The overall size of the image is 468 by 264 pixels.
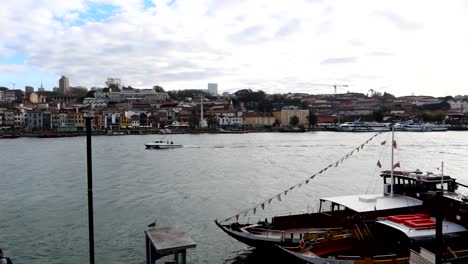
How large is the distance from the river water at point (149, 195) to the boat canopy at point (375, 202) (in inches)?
72.0

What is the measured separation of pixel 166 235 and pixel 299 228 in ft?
12.3

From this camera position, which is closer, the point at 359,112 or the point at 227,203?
the point at 227,203

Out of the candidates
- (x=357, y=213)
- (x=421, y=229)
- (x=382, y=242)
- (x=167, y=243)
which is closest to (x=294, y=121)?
(x=357, y=213)

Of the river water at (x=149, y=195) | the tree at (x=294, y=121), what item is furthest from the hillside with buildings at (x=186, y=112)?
the river water at (x=149, y=195)

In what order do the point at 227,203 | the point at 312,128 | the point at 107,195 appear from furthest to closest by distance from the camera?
the point at 312,128 → the point at 107,195 → the point at 227,203

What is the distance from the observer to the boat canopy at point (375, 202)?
8.31 meters

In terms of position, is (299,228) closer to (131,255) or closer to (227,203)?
(131,255)

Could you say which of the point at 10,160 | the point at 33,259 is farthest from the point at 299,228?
the point at 10,160

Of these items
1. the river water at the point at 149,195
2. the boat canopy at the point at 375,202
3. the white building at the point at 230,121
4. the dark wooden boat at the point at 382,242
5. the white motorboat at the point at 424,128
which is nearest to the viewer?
the dark wooden boat at the point at 382,242

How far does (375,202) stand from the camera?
340 inches

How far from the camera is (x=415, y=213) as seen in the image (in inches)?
327

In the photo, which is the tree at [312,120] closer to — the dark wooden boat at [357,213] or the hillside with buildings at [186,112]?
the hillside with buildings at [186,112]

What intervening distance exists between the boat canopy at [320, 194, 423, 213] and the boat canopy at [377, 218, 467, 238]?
27.8 inches

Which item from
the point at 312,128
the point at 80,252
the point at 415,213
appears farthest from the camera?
the point at 312,128
